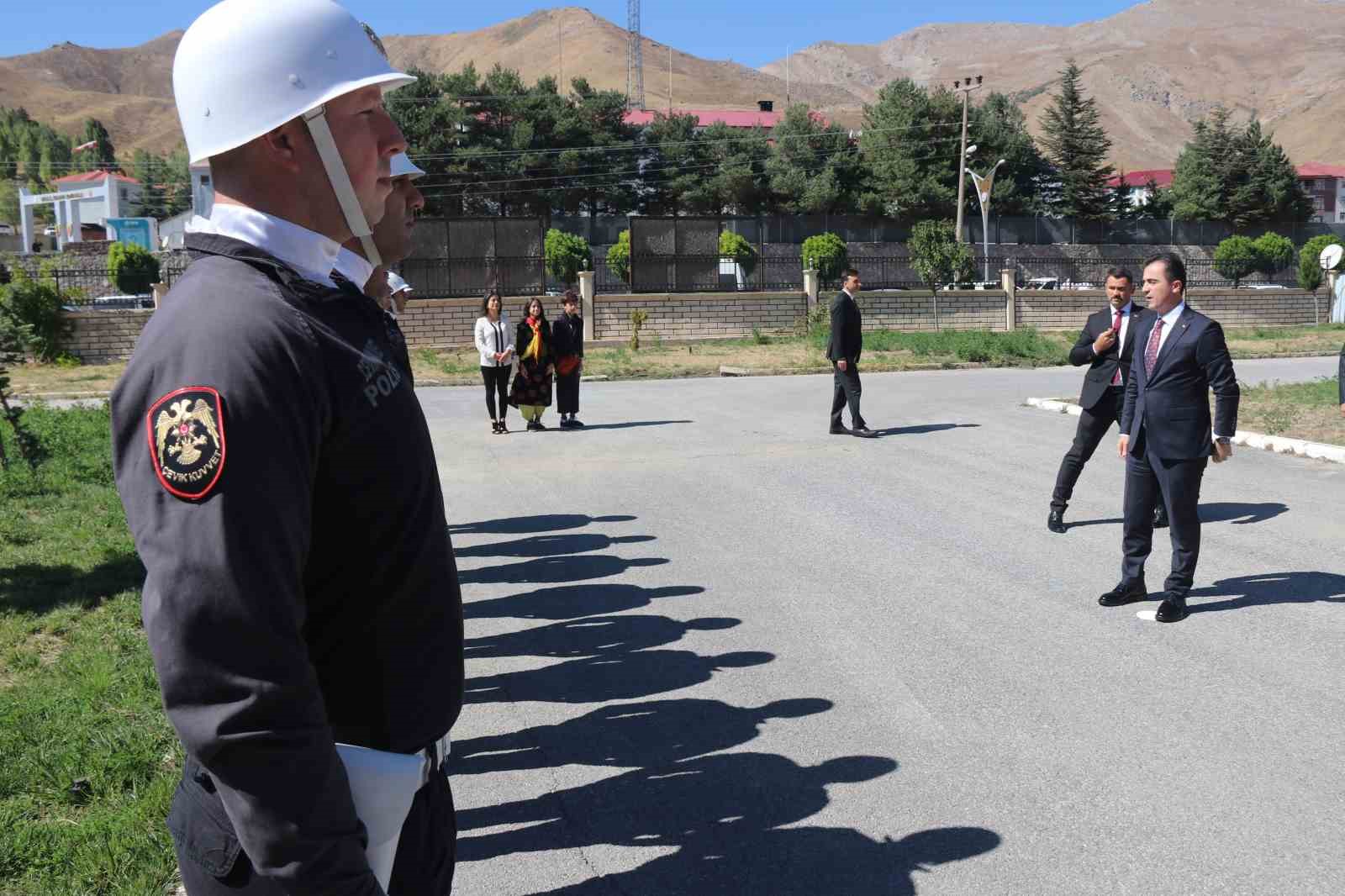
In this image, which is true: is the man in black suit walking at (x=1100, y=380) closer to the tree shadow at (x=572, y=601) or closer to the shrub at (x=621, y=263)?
the tree shadow at (x=572, y=601)

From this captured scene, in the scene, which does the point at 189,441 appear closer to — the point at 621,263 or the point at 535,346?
the point at 535,346

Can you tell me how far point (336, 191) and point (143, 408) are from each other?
438 millimetres

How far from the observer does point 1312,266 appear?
4531cm

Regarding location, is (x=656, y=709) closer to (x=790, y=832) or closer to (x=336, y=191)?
(x=790, y=832)

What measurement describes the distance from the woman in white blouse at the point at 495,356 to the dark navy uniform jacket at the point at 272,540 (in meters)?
13.5

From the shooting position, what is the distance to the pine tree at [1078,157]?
238 feet

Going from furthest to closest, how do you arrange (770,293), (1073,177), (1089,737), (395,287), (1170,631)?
1. (1073,177)
2. (770,293)
3. (395,287)
4. (1170,631)
5. (1089,737)

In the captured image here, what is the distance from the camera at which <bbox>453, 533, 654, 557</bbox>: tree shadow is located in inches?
340

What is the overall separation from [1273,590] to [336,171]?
7083 mm

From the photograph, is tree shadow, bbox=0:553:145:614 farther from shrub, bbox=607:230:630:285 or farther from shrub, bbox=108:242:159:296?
shrub, bbox=108:242:159:296

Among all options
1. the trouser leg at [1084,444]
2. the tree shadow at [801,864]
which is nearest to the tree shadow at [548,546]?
the trouser leg at [1084,444]

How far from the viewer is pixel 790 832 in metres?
4.06

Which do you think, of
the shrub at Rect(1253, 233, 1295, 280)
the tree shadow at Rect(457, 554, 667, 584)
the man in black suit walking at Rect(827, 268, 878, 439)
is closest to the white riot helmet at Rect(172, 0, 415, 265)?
the tree shadow at Rect(457, 554, 667, 584)

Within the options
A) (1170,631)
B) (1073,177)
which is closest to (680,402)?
(1170,631)
